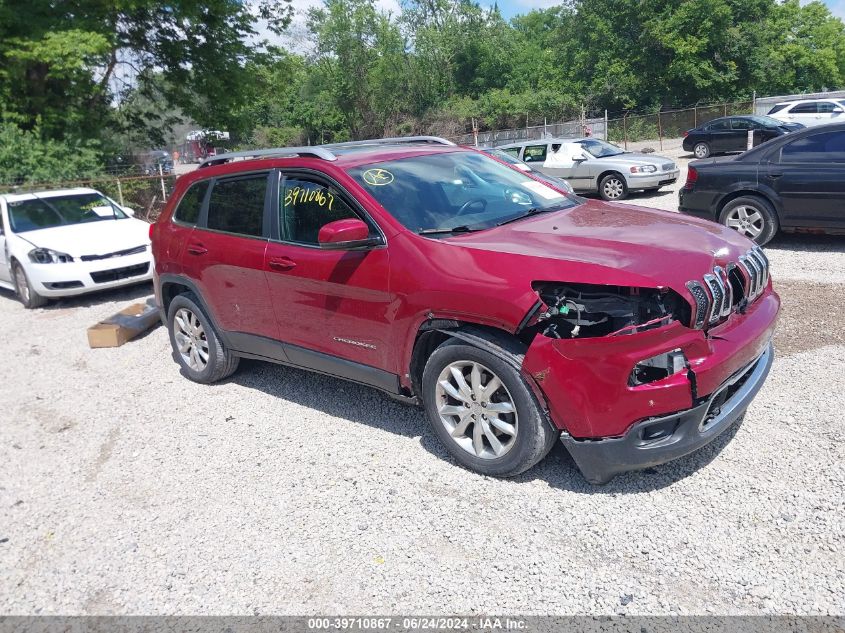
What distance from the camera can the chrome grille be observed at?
10.7ft

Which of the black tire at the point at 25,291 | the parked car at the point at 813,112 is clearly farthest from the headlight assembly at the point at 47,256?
the parked car at the point at 813,112

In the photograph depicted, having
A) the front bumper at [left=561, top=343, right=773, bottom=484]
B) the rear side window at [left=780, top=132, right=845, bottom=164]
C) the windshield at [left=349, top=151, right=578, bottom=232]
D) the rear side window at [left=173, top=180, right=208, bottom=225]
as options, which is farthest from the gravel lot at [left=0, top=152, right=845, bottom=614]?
→ the rear side window at [left=780, top=132, right=845, bottom=164]

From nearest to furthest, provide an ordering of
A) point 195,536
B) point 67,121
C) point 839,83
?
1. point 195,536
2. point 67,121
3. point 839,83

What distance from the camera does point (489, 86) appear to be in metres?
59.0

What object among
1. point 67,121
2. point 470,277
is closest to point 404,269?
point 470,277

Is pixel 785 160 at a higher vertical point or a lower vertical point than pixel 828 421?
higher

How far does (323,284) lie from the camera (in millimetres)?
4363

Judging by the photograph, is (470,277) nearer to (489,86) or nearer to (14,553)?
(14,553)

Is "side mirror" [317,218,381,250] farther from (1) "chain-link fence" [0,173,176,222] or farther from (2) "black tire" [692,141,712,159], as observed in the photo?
(2) "black tire" [692,141,712,159]

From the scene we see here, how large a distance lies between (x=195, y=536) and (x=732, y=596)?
2.60 meters

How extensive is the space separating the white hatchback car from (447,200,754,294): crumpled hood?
6872mm

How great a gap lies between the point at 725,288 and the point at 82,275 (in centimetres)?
824

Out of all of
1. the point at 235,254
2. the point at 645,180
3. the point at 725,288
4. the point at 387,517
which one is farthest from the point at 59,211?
the point at 645,180

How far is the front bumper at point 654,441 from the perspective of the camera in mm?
3242
